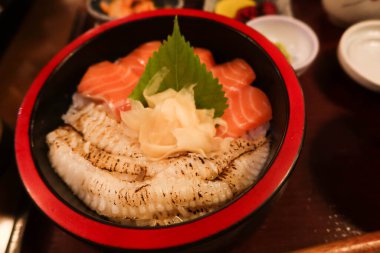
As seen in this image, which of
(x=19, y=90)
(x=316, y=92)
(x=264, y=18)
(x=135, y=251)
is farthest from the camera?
(x=264, y=18)

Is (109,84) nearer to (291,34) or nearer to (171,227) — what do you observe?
(171,227)

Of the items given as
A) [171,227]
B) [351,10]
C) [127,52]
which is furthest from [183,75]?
[351,10]

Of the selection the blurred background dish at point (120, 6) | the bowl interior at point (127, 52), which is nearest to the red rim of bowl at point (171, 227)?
the bowl interior at point (127, 52)

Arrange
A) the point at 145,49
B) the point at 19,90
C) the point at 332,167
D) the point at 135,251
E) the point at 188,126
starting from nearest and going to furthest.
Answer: the point at 135,251, the point at 188,126, the point at 332,167, the point at 145,49, the point at 19,90

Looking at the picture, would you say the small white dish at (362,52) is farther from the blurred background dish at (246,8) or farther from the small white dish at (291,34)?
the blurred background dish at (246,8)

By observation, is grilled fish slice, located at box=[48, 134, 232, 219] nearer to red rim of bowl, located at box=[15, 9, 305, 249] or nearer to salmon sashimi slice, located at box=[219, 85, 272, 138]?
red rim of bowl, located at box=[15, 9, 305, 249]

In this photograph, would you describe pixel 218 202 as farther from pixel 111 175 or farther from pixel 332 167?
pixel 332 167

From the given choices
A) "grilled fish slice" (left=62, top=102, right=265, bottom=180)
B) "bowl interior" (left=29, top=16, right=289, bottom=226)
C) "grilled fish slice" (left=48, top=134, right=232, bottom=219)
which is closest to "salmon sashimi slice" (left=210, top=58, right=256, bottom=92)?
"bowl interior" (left=29, top=16, right=289, bottom=226)

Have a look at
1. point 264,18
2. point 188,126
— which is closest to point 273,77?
point 188,126
